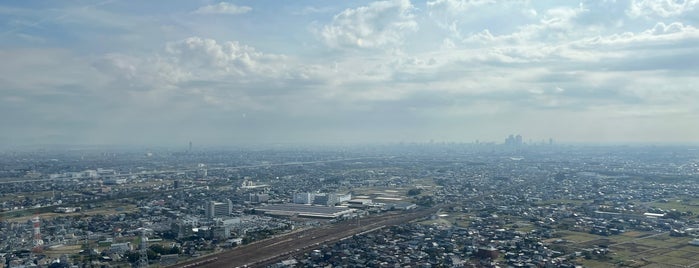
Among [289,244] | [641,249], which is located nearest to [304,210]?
[289,244]

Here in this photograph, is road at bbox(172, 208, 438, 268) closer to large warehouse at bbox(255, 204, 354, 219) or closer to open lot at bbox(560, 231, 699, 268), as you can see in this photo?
large warehouse at bbox(255, 204, 354, 219)

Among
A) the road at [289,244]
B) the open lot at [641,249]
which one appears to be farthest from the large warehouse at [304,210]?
the open lot at [641,249]

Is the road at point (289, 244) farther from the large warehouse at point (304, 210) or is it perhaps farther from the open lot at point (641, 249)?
the open lot at point (641, 249)

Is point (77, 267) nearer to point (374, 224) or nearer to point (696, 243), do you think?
point (374, 224)

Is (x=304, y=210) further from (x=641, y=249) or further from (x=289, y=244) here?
(x=641, y=249)

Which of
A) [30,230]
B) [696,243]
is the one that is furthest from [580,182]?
[30,230]

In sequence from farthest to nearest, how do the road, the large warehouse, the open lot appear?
the large warehouse < the road < the open lot

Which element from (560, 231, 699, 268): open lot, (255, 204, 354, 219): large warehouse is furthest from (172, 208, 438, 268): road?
(560, 231, 699, 268): open lot
